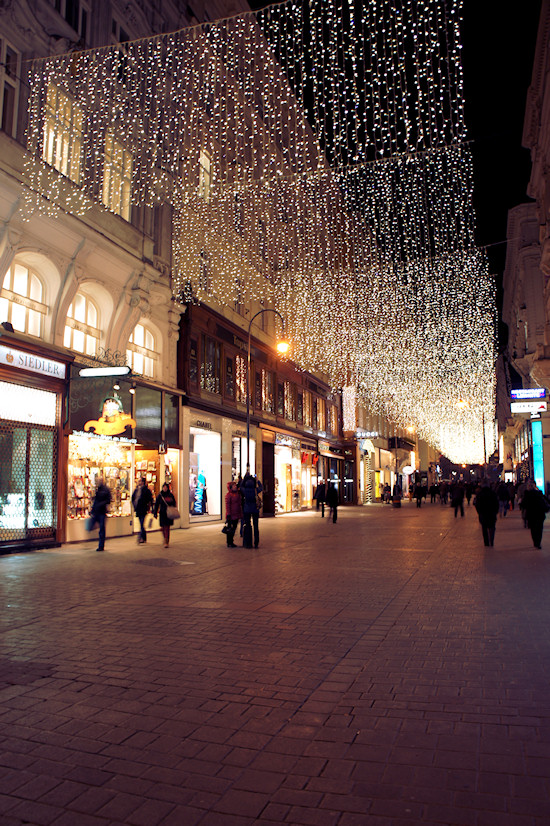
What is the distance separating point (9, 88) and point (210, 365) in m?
13.2

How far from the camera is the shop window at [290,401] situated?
3649 centimetres

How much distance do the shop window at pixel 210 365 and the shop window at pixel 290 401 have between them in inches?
385

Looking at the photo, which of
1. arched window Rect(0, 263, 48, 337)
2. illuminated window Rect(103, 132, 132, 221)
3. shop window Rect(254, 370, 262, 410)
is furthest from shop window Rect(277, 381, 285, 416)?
arched window Rect(0, 263, 48, 337)

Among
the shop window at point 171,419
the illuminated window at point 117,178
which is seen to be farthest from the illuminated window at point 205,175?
the shop window at point 171,419

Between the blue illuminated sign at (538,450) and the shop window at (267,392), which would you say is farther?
the blue illuminated sign at (538,450)

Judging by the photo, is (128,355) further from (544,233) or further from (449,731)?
(544,233)

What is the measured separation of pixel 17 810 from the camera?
322 cm

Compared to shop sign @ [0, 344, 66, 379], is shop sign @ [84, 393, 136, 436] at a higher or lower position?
lower

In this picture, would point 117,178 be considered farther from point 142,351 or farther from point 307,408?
point 307,408

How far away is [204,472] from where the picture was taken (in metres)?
26.2

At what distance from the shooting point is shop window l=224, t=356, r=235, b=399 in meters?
28.0

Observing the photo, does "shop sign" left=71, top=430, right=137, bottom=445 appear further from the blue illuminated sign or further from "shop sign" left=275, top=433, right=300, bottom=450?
the blue illuminated sign

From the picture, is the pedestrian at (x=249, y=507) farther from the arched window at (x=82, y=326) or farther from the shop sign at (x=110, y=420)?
the arched window at (x=82, y=326)

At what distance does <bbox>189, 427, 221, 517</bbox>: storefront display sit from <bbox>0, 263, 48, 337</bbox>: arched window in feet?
30.2
